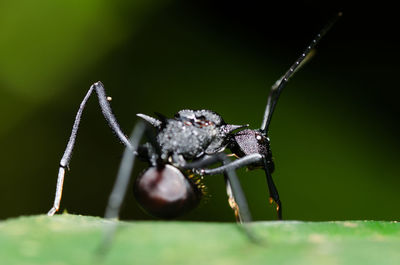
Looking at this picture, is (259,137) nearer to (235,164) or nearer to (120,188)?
(235,164)

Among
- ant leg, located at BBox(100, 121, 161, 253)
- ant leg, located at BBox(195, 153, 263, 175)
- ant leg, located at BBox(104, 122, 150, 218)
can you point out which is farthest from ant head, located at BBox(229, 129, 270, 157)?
ant leg, located at BBox(104, 122, 150, 218)

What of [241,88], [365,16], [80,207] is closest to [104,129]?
[80,207]

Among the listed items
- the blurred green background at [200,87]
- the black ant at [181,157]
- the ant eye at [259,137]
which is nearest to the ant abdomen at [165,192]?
the black ant at [181,157]

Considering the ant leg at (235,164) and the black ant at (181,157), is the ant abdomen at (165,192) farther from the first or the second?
the ant leg at (235,164)

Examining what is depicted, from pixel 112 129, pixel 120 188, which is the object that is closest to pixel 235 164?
pixel 120 188

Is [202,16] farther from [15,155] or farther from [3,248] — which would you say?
[3,248]

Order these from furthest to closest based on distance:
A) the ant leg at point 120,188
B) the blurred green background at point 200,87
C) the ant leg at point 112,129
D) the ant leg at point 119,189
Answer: the blurred green background at point 200,87 → the ant leg at point 112,129 → the ant leg at point 120,188 → the ant leg at point 119,189

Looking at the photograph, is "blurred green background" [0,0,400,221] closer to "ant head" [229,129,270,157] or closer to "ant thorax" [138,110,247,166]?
"ant head" [229,129,270,157]
